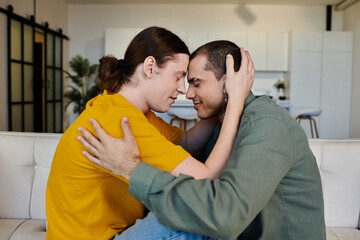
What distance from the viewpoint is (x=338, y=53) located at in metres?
7.82

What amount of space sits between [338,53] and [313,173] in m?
7.50

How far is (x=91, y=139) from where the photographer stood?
42.8 inches

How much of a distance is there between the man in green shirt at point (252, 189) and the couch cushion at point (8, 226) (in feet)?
2.89

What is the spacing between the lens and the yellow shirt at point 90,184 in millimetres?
1119

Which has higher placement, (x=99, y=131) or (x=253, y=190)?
(x=99, y=131)

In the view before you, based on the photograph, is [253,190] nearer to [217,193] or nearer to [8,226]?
[217,193]

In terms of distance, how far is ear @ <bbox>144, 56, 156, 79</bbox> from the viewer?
1.30 m

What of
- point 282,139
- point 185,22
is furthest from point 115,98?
point 185,22

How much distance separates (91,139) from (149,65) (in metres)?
0.38

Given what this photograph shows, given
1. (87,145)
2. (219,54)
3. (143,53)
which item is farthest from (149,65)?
(87,145)

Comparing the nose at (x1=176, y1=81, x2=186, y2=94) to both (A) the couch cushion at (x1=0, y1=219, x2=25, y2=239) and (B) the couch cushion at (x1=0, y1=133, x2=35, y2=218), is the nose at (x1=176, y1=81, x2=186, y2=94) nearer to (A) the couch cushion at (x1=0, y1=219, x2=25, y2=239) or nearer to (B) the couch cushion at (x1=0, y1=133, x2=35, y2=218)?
(B) the couch cushion at (x1=0, y1=133, x2=35, y2=218)

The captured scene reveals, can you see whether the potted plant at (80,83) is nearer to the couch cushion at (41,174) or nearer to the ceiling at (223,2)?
the ceiling at (223,2)

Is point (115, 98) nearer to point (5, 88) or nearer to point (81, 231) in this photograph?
point (81, 231)

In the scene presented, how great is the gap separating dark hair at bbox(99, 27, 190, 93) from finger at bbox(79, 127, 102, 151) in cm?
29
